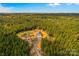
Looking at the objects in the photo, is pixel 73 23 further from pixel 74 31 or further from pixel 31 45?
pixel 31 45

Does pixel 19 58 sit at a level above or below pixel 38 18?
below

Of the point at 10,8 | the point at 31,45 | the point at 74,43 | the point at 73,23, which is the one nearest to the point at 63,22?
the point at 73,23

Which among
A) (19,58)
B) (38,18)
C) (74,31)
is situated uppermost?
(38,18)

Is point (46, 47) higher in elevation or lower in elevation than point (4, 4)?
lower

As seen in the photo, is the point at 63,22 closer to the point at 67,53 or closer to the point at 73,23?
the point at 73,23

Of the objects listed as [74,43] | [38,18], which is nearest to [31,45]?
[38,18]

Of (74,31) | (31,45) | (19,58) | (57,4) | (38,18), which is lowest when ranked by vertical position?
(19,58)
